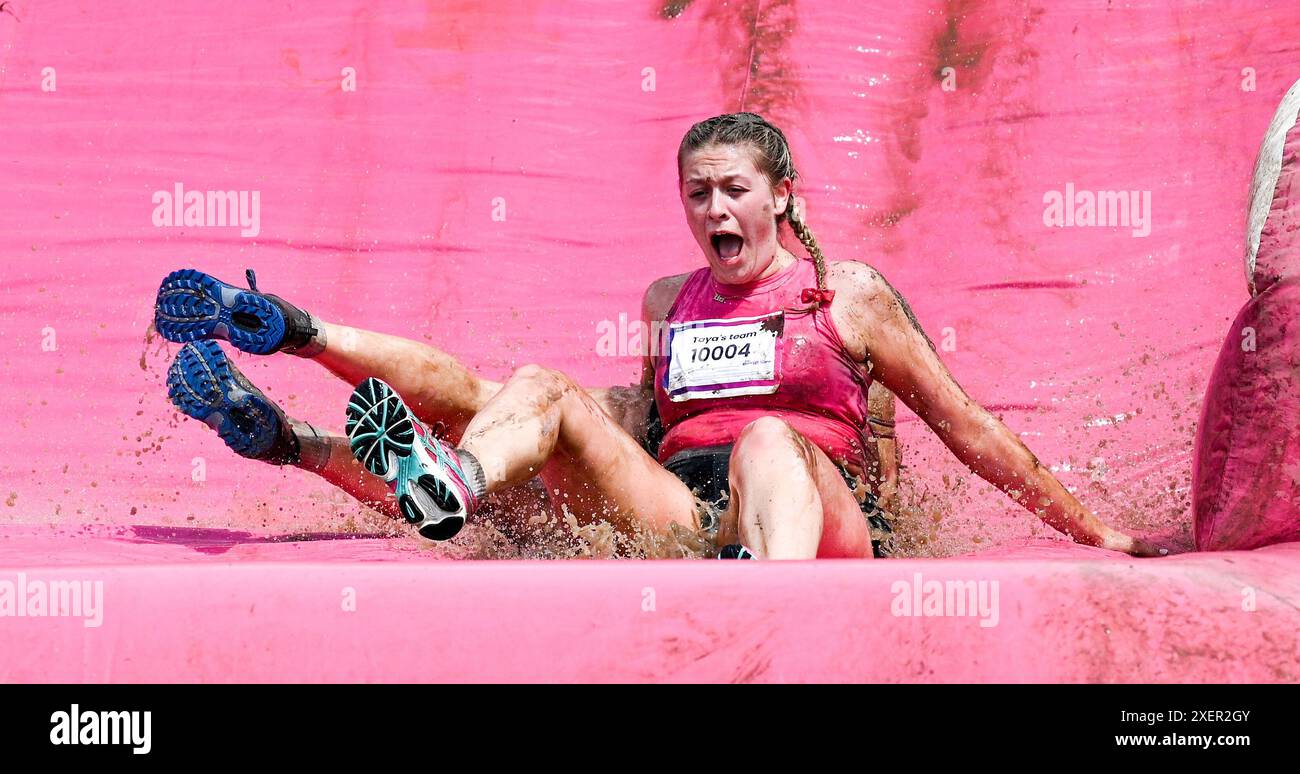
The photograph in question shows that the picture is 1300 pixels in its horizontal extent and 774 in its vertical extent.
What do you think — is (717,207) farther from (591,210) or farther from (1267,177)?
(591,210)

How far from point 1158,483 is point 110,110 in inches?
123

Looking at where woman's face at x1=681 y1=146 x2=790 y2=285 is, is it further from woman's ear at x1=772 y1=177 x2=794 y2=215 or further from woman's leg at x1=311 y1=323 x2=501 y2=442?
woman's leg at x1=311 y1=323 x2=501 y2=442

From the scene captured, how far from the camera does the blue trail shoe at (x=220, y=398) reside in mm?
2314

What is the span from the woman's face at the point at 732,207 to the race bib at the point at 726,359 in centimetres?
10

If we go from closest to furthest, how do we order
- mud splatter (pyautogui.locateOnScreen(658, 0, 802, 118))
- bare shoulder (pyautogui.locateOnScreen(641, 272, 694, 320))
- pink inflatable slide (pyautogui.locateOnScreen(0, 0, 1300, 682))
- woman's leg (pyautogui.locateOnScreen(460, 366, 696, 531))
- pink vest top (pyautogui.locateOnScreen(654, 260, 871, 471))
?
woman's leg (pyautogui.locateOnScreen(460, 366, 696, 531))
pink vest top (pyautogui.locateOnScreen(654, 260, 871, 471))
bare shoulder (pyautogui.locateOnScreen(641, 272, 694, 320))
pink inflatable slide (pyautogui.locateOnScreen(0, 0, 1300, 682))
mud splatter (pyautogui.locateOnScreen(658, 0, 802, 118))

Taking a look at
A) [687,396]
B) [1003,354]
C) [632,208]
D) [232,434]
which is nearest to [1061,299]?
[1003,354]

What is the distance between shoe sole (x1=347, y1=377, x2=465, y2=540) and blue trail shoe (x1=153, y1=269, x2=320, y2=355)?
1.39 feet

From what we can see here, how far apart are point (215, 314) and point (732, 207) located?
82 centimetres

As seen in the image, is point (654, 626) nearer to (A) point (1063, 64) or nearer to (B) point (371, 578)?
(B) point (371, 578)

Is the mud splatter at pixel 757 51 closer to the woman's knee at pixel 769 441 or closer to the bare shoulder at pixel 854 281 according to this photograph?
the bare shoulder at pixel 854 281

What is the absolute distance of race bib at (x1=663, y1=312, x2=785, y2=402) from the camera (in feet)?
8.09

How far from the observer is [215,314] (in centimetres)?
227

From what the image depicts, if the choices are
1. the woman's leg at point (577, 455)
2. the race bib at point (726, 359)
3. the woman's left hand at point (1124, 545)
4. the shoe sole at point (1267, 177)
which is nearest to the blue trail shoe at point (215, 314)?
the woman's leg at point (577, 455)

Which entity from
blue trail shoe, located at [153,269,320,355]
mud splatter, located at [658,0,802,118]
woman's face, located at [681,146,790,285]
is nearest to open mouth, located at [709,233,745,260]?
woman's face, located at [681,146,790,285]
